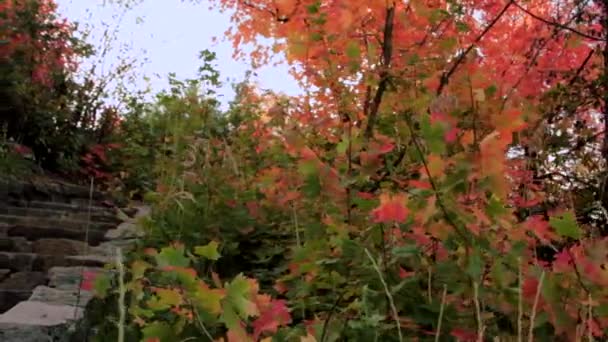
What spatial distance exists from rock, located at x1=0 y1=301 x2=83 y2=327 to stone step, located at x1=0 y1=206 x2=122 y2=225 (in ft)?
8.91

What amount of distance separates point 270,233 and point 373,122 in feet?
4.05

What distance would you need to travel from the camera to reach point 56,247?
4.13 m

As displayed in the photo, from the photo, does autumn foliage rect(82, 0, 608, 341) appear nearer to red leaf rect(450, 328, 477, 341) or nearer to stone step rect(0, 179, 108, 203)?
red leaf rect(450, 328, 477, 341)

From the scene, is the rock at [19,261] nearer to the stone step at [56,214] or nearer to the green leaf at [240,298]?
the stone step at [56,214]

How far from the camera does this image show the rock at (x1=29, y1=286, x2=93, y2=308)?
2.65 m

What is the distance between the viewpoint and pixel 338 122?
9.02 ft

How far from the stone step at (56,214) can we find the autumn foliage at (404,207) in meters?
1.92

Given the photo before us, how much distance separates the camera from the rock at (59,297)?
2.65 metres

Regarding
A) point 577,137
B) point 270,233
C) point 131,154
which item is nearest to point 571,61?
point 577,137

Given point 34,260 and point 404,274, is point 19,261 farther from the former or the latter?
point 404,274

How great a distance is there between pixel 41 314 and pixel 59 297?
0.37m

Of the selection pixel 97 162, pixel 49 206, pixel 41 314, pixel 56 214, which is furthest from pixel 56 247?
pixel 97 162

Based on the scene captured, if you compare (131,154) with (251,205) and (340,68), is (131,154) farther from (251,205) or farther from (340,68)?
(340,68)

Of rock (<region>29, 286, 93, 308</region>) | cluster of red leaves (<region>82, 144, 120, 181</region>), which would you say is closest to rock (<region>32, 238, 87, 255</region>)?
rock (<region>29, 286, 93, 308</region>)
